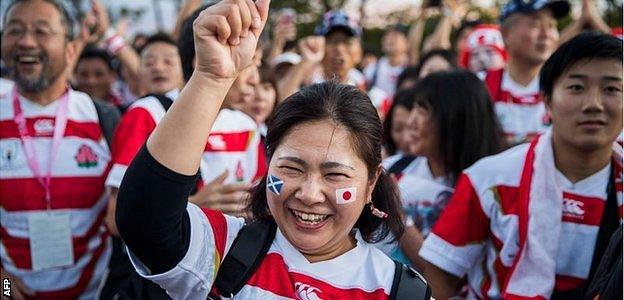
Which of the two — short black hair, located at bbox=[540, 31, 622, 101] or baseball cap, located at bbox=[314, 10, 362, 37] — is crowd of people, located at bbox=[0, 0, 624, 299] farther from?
baseball cap, located at bbox=[314, 10, 362, 37]

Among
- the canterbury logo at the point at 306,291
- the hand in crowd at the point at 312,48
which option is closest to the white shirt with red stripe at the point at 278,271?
→ the canterbury logo at the point at 306,291

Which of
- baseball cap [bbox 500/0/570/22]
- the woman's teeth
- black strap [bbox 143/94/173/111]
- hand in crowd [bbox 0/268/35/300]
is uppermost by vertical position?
baseball cap [bbox 500/0/570/22]

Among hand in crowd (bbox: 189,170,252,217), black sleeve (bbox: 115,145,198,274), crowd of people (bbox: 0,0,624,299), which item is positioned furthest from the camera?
hand in crowd (bbox: 189,170,252,217)

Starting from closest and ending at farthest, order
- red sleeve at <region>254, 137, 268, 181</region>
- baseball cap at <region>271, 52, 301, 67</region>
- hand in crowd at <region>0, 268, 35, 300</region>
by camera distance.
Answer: hand in crowd at <region>0, 268, 35, 300</region>, red sleeve at <region>254, 137, 268, 181</region>, baseball cap at <region>271, 52, 301, 67</region>

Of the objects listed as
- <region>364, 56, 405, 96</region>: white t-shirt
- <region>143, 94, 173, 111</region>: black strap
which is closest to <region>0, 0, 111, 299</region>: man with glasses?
<region>143, 94, 173, 111</region>: black strap

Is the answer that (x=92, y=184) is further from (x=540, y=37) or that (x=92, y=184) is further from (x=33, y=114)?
(x=540, y=37)

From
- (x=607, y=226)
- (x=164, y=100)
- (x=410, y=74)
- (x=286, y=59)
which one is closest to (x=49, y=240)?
(x=164, y=100)

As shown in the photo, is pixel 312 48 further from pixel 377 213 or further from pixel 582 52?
pixel 377 213

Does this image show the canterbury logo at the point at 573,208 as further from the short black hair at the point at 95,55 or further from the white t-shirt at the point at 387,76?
the white t-shirt at the point at 387,76

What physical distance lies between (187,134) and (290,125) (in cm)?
44

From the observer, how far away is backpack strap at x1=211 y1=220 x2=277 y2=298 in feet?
6.04

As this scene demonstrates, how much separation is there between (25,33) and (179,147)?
2202 millimetres

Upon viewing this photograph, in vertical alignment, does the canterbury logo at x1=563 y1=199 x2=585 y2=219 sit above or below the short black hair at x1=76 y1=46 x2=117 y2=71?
above

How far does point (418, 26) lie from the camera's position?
8.41 m
